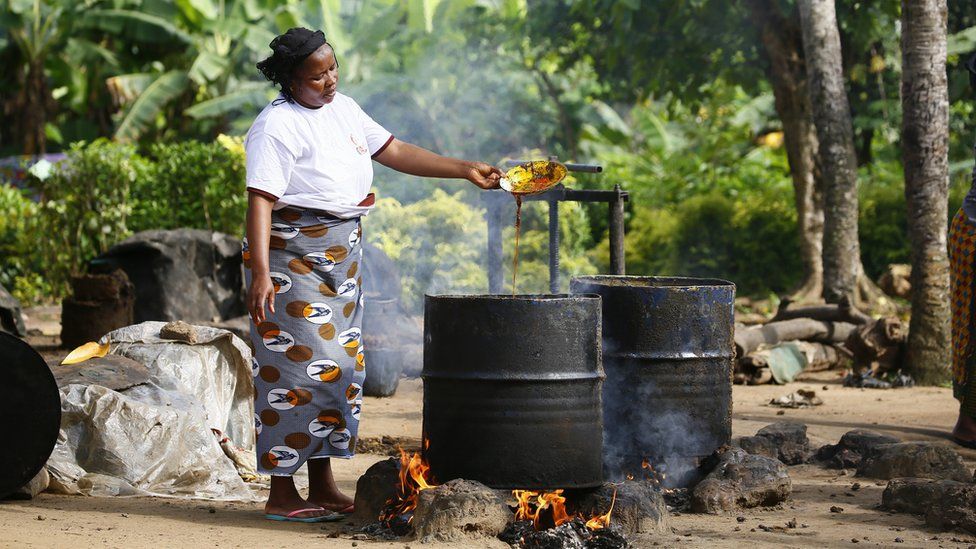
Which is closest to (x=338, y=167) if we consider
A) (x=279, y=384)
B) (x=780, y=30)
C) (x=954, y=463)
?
(x=279, y=384)

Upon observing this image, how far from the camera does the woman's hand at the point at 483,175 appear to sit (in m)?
4.68

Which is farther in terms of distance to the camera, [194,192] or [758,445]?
[194,192]

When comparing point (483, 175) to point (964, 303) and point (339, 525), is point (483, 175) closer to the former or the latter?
point (339, 525)

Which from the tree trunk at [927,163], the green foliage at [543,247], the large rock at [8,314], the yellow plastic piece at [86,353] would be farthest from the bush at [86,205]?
the tree trunk at [927,163]

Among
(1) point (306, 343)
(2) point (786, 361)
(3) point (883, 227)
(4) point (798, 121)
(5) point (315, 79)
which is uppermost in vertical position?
(4) point (798, 121)

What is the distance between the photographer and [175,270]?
35.0 ft

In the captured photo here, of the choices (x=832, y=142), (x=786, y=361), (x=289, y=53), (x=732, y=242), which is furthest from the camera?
(x=732, y=242)

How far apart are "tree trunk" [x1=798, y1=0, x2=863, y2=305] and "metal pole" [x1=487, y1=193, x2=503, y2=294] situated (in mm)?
5593

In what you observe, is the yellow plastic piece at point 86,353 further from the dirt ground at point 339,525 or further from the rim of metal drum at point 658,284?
the rim of metal drum at point 658,284

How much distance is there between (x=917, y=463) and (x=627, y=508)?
1.84 meters

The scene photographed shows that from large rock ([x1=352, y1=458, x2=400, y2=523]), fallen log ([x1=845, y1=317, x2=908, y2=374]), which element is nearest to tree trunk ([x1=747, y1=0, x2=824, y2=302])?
fallen log ([x1=845, y1=317, x2=908, y2=374])

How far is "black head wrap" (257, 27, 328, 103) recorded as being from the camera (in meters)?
4.32

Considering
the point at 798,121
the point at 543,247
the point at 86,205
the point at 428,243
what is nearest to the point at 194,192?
the point at 86,205

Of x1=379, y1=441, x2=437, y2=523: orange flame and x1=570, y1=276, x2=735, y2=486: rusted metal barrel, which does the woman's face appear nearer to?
x1=379, y1=441, x2=437, y2=523: orange flame
